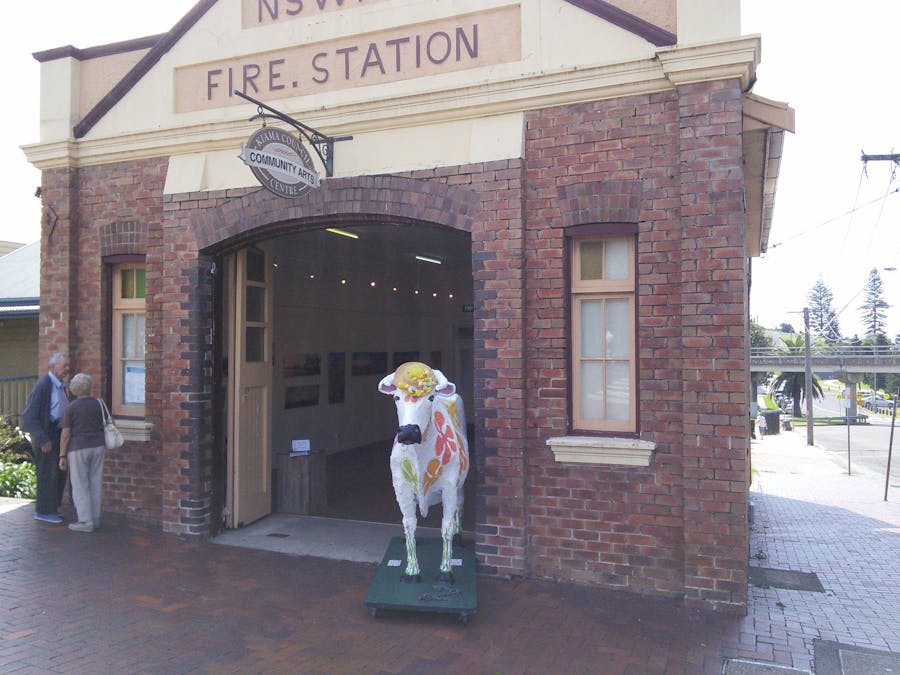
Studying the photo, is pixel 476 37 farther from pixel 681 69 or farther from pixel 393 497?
pixel 393 497

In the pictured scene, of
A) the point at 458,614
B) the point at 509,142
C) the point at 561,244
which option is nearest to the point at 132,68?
the point at 509,142

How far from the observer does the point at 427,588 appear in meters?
5.44

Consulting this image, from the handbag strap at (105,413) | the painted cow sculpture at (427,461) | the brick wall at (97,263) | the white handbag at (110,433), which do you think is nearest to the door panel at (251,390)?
the brick wall at (97,263)

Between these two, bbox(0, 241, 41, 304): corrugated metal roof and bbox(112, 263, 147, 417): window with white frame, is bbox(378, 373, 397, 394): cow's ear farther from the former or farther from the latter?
bbox(0, 241, 41, 304): corrugated metal roof

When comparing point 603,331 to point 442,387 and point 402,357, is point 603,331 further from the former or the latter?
point 402,357

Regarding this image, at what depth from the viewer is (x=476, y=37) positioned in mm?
6605

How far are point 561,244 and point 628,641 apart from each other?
3.24 meters

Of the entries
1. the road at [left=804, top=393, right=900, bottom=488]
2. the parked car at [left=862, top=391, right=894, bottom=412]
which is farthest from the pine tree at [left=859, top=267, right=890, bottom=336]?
the road at [left=804, top=393, right=900, bottom=488]

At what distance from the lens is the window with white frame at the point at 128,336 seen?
8273 millimetres

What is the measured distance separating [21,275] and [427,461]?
14.1m

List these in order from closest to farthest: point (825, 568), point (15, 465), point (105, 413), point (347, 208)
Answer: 1. point (825, 568)
2. point (347, 208)
3. point (105, 413)
4. point (15, 465)

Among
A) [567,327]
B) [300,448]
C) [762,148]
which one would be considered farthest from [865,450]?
[567,327]

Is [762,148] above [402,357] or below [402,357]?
above

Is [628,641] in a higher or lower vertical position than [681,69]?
lower
